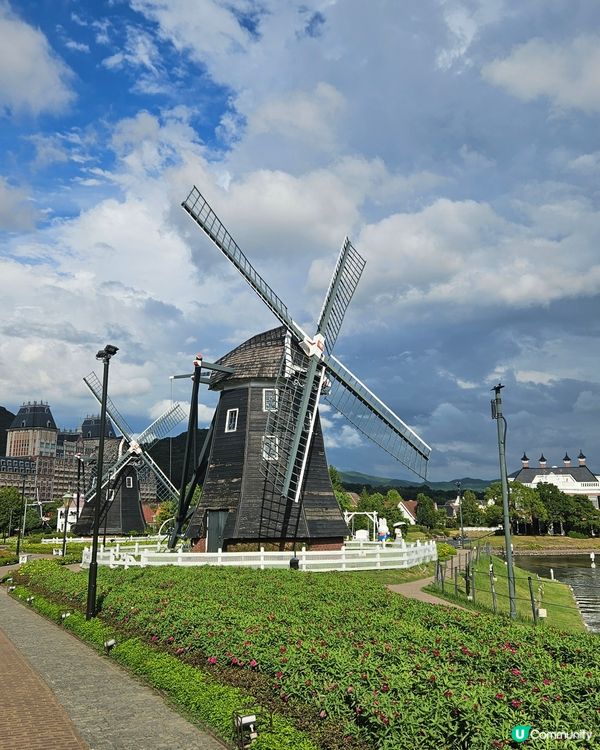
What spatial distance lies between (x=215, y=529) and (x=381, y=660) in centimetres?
1895

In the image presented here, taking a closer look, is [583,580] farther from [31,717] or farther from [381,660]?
[31,717]

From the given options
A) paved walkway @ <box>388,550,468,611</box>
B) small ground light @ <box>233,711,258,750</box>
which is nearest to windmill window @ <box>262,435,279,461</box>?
paved walkway @ <box>388,550,468,611</box>

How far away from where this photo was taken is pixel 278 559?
935 inches

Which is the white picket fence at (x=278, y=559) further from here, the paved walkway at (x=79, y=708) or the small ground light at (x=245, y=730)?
the small ground light at (x=245, y=730)

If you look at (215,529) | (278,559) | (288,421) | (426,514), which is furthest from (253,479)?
(426,514)

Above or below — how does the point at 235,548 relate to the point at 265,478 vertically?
below

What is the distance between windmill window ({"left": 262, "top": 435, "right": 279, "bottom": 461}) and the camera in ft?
83.6

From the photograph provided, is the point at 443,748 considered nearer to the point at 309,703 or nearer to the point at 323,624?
the point at 309,703

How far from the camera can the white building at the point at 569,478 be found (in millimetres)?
123562

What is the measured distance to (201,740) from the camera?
8.28m

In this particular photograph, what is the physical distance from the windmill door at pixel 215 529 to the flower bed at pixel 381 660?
989cm

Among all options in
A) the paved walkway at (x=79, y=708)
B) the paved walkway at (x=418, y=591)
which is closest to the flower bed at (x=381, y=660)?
the paved walkway at (x=79, y=708)

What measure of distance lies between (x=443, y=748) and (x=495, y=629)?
5365 mm

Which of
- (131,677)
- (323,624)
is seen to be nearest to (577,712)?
(323,624)
